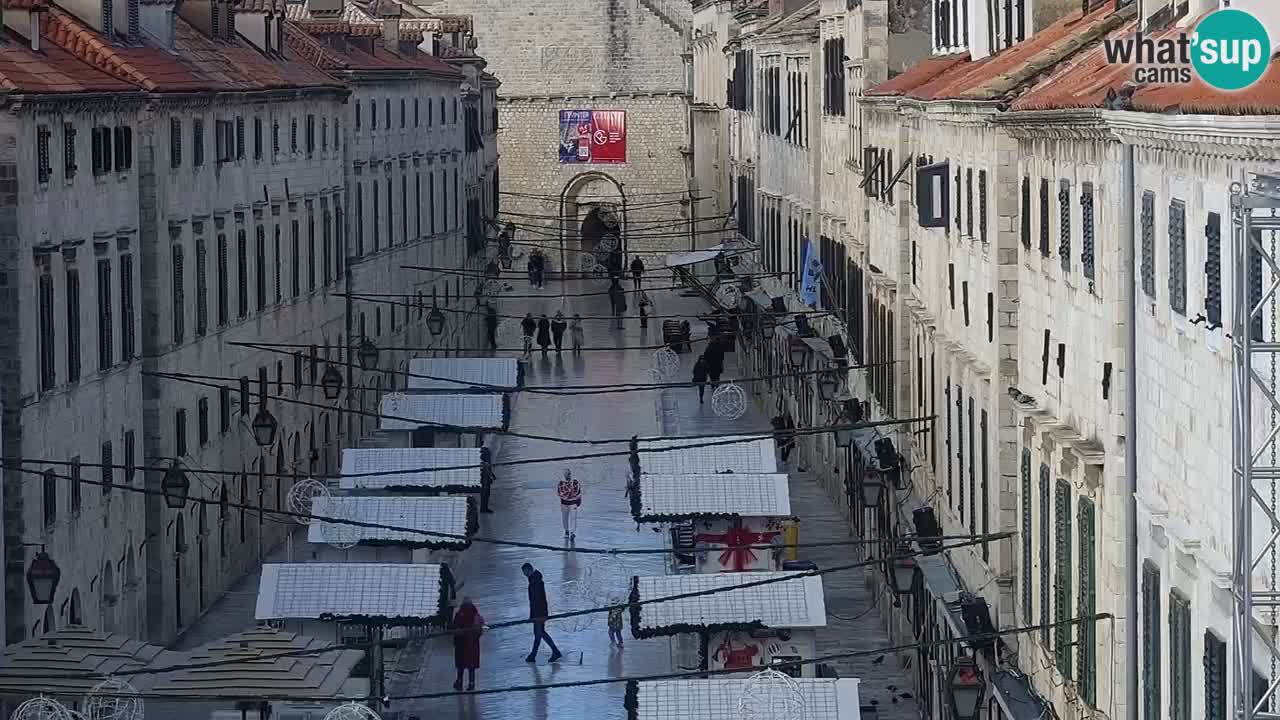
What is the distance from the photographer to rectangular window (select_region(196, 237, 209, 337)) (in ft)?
134

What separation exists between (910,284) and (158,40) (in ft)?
42.2

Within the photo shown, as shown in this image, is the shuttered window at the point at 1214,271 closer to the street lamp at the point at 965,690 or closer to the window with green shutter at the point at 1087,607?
the window with green shutter at the point at 1087,607

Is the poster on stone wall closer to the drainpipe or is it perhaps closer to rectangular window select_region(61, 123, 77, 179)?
rectangular window select_region(61, 123, 77, 179)

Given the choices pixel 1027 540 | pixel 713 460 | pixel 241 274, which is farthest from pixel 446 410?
pixel 1027 540

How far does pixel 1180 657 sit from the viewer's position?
17219 mm

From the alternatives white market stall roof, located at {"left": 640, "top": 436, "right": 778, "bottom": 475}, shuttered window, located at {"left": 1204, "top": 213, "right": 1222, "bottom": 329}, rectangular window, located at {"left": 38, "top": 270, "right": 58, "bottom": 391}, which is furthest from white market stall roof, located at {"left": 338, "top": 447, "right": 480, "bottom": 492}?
shuttered window, located at {"left": 1204, "top": 213, "right": 1222, "bottom": 329}

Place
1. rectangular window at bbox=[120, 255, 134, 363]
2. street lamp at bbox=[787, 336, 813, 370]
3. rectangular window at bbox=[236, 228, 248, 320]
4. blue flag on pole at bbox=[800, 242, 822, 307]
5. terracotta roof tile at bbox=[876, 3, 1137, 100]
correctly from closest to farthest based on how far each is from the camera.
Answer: terracotta roof tile at bbox=[876, 3, 1137, 100], rectangular window at bbox=[120, 255, 134, 363], rectangular window at bbox=[236, 228, 248, 320], street lamp at bbox=[787, 336, 813, 370], blue flag on pole at bbox=[800, 242, 822, 307]

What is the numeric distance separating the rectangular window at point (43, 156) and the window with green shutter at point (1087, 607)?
14.6 m

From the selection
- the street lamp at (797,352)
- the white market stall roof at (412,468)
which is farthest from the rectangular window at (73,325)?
the street lamp at (797,352)

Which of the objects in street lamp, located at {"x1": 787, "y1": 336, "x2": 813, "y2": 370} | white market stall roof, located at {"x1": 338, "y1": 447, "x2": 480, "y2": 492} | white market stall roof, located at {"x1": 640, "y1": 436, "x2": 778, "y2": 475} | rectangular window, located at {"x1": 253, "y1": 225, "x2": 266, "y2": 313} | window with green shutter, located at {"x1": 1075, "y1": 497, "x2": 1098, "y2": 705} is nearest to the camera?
window with green shutter, located at {"x1": 1075, "y1": 497, "x2": 1098, "y2": 705}

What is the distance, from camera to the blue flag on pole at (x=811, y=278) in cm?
4900

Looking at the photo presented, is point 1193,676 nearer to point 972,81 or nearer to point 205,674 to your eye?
point 205,674

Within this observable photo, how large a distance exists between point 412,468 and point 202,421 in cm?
364

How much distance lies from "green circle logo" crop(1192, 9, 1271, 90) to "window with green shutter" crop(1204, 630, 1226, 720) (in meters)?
3.34
